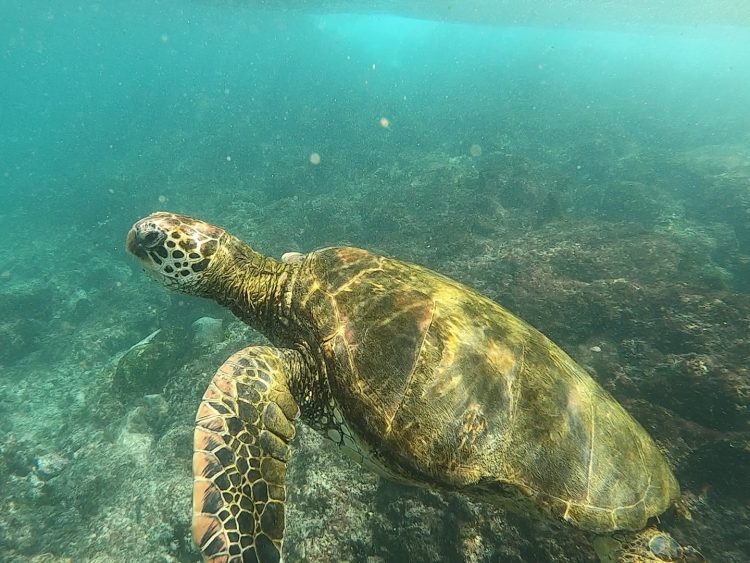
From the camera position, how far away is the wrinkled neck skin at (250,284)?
10.1 feet

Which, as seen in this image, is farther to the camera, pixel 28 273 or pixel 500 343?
pixel 28 273

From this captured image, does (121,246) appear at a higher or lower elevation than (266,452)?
lower

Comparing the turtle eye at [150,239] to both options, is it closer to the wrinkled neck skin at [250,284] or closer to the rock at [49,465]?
the wrinkled neck skin at [250,284]

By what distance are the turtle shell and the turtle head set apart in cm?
130

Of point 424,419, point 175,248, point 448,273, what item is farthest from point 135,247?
point 448,273

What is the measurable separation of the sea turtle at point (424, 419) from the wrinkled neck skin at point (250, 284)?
0.43 m

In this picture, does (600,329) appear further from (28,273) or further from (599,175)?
(28,273)

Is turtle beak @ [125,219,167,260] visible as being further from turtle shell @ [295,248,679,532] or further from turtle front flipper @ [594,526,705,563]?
turtle front flipper @ [594,526,705,563]

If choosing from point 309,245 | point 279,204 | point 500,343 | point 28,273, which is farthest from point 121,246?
point 500,343

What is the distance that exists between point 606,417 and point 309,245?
7983 millimetres

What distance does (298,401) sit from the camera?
2.52m

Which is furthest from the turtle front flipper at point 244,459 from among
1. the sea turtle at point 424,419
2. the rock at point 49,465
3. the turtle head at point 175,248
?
the rock at point 49,465

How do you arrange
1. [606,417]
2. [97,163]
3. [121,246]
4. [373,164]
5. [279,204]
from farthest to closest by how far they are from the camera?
[97,163]
[373,164]
[121,246]
[279,204]
[606,417]

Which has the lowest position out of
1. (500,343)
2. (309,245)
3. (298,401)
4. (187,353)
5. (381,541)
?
(187,353)
